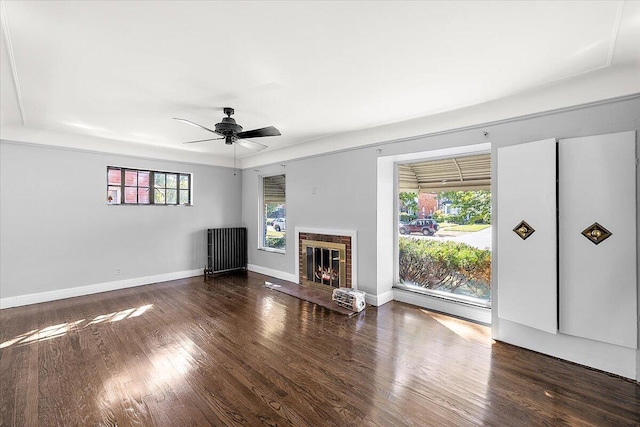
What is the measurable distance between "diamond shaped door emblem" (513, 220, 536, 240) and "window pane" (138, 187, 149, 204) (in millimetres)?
6159

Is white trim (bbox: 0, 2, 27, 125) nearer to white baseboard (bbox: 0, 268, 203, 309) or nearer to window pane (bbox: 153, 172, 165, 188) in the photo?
window pane (bbox: 153, 172, 165, 188)

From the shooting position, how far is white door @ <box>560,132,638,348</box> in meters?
2.38

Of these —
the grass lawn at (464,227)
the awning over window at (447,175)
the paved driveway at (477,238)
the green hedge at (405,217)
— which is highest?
the awning over window at (447,175)

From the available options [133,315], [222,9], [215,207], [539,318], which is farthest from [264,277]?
[222,9]

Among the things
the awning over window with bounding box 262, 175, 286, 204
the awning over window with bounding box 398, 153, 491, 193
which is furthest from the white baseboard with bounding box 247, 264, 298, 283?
the awning over window with bounding box 398, 153, 491, 193

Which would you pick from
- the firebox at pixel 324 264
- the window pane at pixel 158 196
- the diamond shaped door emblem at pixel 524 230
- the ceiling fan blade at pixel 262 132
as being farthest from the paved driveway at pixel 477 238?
the window pane at pixel 158 196

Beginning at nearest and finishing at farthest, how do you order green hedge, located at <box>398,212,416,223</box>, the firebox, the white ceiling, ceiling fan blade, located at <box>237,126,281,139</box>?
the white ceiling → ceiling fan blade, located at <box>237,126,281,139</box> → green hedge, located at <box>398,212,416,223</box> → the firebox

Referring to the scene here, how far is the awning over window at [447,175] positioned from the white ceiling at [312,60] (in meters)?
0.65

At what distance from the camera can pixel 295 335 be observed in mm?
3203

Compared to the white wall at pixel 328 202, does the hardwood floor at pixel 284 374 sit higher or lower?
lower

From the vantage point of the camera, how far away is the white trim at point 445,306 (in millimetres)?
3533

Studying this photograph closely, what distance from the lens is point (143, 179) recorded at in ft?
18.1

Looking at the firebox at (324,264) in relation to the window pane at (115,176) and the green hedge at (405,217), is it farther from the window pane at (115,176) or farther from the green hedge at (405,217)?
the window pane at (115,176)

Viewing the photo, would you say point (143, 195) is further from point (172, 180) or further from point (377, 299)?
point (377, 299)
